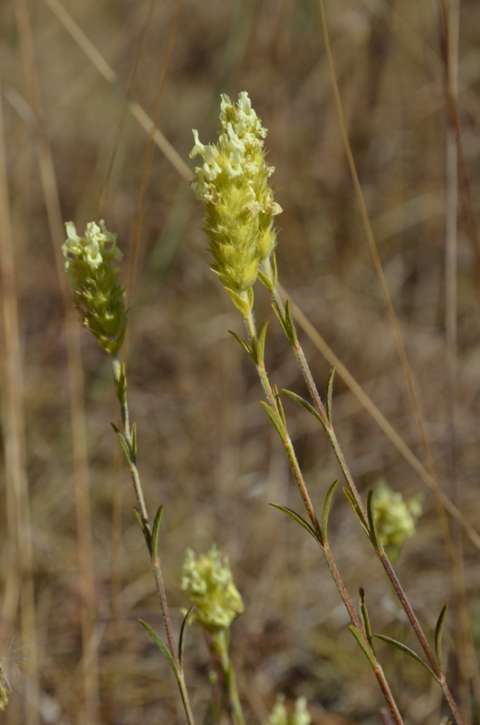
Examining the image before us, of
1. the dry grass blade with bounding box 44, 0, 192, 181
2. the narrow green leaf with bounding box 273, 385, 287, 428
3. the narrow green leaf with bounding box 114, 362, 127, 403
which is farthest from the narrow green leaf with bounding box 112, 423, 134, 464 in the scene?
the dry grass blade with bounding box 44, 0, 192, 181

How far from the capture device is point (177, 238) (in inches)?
118

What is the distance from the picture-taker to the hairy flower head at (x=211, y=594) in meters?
1.12

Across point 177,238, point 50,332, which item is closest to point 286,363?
point 177,238

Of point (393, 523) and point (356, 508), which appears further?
point (393, 523)

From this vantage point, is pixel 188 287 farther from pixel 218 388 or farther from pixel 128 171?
pixel 128 171

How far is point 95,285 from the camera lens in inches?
34.8

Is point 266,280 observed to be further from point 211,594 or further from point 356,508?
point 211,594

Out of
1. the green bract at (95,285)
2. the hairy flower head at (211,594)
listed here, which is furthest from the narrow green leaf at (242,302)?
the hairy flower head at (211,594)

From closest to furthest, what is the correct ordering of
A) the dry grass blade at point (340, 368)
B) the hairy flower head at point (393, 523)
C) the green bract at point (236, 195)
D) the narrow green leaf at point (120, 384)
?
the green bract at point (236, 195)
the narrow green leaf at point (120, 384)
the dry grass blade at point (340, 368)
the hairy flower head at point (393, 523)

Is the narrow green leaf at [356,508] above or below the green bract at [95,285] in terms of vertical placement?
below

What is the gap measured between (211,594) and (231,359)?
1750 mm

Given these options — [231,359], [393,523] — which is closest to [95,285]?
[393,523]

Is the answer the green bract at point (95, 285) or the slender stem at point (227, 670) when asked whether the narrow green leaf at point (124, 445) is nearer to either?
the green bract at point (95, 285)

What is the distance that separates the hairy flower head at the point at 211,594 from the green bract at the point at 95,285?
0.37 metres
